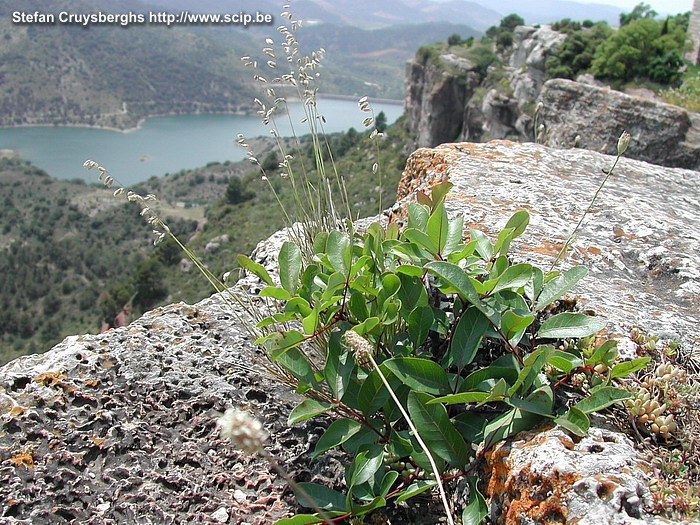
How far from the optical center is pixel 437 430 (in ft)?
4.81

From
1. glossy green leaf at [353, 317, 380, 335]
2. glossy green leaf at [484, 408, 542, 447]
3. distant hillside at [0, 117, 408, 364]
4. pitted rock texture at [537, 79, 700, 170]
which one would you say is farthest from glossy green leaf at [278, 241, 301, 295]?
distant hillside at [0, 117, 408, 364]

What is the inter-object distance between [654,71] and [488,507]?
22307 millimetres

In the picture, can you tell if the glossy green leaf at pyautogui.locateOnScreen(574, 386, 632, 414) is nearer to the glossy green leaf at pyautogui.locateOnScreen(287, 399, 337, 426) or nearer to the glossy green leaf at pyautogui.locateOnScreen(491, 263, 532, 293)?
the glossy green leaf at pyautogui.locateOnScreen(491, 263, 532, 293)

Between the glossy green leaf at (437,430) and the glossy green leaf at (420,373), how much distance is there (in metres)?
0.05

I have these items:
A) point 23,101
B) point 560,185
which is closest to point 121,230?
point 560,185

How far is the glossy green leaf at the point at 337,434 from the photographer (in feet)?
5.19

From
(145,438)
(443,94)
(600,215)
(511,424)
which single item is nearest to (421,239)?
(511,424)

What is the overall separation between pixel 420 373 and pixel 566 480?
1.51ft

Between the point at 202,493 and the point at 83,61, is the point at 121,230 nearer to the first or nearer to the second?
the point at 202,493

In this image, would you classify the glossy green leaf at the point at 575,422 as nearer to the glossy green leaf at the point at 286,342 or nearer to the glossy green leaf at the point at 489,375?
the glossy green leaf at the point at 489,375

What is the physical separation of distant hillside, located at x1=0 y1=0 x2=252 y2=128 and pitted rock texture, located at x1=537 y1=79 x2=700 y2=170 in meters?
144

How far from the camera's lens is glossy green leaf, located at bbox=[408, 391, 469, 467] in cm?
147

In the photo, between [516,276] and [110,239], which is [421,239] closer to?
[516,276]

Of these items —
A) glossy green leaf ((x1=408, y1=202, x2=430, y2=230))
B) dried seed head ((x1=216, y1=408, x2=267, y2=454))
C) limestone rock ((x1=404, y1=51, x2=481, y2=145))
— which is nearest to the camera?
dried seed head ((x1=216, y1=408, x2=267, y2=454))
